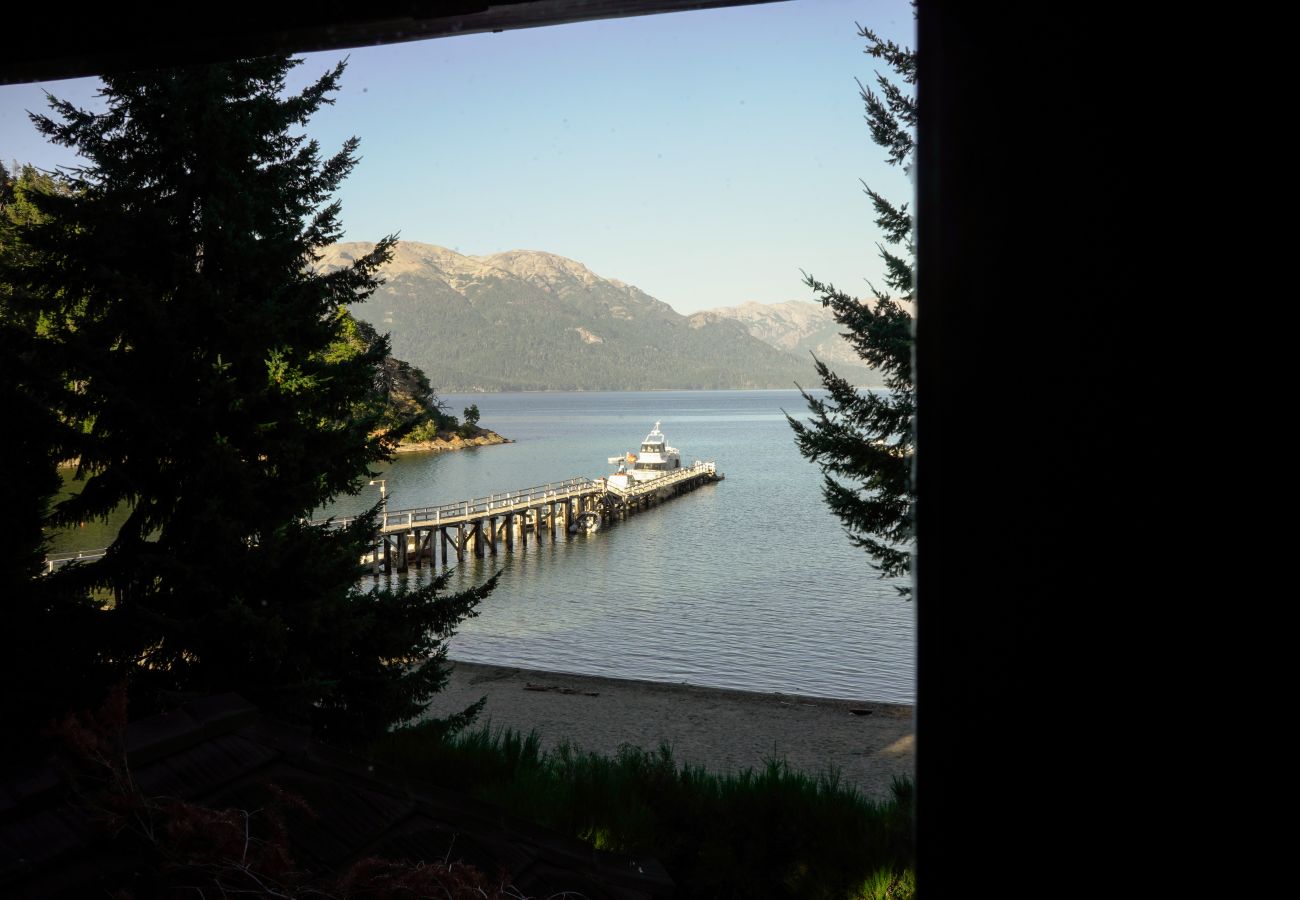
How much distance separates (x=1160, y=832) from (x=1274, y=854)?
65 mm

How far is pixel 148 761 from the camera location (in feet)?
8.14

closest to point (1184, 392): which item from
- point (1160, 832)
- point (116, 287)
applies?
point (1160, 832)

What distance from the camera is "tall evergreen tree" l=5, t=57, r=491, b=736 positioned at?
8.29m

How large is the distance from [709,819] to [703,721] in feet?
29.9

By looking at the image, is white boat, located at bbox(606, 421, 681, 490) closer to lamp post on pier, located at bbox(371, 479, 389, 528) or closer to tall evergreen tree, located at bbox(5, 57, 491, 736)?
lamp post on pier, located at bbox(371, 479, 389, 528)

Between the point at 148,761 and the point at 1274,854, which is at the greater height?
the point at 1274,854

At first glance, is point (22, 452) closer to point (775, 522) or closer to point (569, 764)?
point (569, 764)

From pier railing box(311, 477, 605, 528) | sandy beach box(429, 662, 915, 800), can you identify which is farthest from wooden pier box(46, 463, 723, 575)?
sandy beach box(429, 662, 915, 800)

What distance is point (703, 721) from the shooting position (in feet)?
55.9

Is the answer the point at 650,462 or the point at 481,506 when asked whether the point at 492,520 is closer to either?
the point at 481,506

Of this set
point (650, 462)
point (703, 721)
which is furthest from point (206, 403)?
point (650, 462)

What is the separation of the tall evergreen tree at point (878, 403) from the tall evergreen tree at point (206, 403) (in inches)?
238

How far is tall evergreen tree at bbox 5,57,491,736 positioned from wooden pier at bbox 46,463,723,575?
2247 cm

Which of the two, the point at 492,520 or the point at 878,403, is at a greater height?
the point at 878,403
